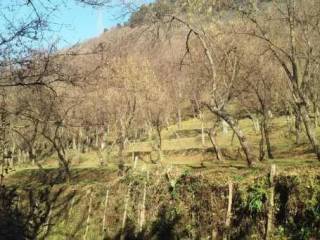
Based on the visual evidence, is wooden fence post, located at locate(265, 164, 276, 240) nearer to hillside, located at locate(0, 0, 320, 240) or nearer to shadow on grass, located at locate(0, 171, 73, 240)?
hillside, located at locate(0, 0, 320, 240)

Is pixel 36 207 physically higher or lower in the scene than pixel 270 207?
lower

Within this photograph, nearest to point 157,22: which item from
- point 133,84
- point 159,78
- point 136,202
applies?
point 136,202

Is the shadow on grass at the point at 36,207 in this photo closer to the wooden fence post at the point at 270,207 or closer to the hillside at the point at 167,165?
the hillside at the point at 167,165

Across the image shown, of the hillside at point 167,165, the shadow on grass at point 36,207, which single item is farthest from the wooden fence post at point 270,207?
the shadow on grass at point 36,207

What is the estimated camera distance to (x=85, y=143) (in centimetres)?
8619

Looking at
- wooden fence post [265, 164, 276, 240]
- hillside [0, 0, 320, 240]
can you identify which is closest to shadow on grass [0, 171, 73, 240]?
hillside [0, 0, 320, 240]

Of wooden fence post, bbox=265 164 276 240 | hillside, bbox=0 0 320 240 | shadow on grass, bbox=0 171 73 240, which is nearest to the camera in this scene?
hillside, bbox=0 0 320 240

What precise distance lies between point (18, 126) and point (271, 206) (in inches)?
266

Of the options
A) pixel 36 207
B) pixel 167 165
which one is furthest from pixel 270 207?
pixel 36 207

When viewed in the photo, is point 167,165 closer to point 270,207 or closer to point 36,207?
point 270,207

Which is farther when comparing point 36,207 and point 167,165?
point 36,207

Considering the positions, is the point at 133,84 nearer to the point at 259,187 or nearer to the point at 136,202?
the point at 136,202

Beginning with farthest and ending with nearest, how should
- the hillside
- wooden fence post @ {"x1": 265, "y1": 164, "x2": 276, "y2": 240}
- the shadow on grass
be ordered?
the shadow on grass < wooden fence post @ {"x1": 265, "y1": 164, "x2": 276, "y2": 240} < the hillside

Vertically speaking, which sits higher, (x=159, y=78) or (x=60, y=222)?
(x=159, y=78)
